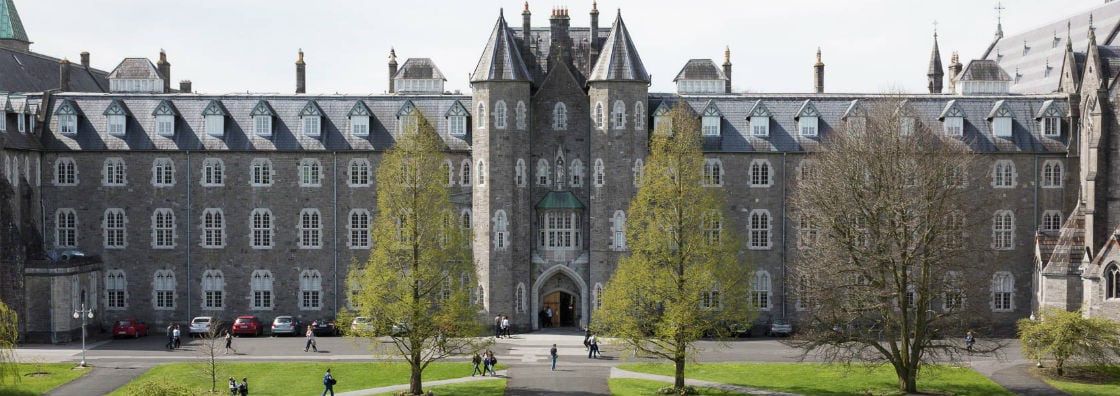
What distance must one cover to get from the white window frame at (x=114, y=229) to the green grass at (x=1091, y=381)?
182 feet

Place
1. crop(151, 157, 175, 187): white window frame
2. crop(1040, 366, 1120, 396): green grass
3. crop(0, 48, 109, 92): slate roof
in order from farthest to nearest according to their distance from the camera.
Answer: crop(0, 48, 109, 92): slate roof
crop(151, 157, 175, 187): white window frame
crop(1040, 366, 1120, 396): green grass

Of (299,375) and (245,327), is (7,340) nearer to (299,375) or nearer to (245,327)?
(299,375)

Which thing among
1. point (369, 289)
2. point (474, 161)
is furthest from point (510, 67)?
point (369, 289)

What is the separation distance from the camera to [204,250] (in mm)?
71188

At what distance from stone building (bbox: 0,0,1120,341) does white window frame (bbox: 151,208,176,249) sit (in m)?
0.13

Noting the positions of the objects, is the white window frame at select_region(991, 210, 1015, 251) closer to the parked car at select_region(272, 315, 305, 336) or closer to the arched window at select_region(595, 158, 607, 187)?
the arched window at select_region(595, 158, 607, 187)

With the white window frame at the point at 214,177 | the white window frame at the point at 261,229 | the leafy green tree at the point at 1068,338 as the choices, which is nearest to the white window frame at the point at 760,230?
the leafy green tree at the point at 1068,338

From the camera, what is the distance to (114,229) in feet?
233

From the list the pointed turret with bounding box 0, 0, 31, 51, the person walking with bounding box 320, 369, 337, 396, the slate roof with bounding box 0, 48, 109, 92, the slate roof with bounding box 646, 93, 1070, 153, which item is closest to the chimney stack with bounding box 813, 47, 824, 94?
the slate roof with bounding box 646, 93, 1070, 153

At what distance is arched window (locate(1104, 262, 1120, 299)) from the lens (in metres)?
62.4

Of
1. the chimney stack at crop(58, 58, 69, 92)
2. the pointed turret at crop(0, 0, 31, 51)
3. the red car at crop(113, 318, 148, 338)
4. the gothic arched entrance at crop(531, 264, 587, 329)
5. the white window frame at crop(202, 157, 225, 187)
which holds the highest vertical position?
the pointed turret at crop(0, 0, 31, 51)

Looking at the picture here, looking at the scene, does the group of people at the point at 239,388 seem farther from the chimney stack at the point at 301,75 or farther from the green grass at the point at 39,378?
the chimney stack at the point at 301,75

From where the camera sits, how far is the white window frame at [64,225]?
232 ft

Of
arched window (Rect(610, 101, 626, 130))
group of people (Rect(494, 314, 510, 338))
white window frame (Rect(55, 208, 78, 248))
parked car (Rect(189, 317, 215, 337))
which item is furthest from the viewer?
white window frame (Rect(55, 208, 78, 248))
